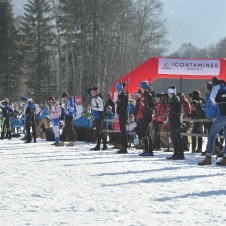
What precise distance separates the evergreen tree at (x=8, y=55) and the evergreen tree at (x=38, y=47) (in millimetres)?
1136

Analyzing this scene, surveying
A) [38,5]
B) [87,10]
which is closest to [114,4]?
[87,10]

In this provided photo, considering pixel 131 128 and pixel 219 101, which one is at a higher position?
pixel 219 101

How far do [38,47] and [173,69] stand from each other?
32.9m

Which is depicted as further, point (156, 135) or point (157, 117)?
point (156, 135)

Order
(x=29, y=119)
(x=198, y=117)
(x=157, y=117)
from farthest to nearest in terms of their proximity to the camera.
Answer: (x=29, y=119), (x=157, y=117), (x=198, y=117)

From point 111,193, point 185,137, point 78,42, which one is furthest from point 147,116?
point 78,42

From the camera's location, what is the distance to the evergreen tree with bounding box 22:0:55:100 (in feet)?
158

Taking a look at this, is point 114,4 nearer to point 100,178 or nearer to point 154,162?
point 154,162

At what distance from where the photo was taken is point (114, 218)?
4723 mm

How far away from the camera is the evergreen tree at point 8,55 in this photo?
48281 millimetres

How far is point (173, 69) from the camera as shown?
17812 millimetres

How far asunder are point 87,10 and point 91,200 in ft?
Answer: 109

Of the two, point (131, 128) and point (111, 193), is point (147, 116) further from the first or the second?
point (111, 193)

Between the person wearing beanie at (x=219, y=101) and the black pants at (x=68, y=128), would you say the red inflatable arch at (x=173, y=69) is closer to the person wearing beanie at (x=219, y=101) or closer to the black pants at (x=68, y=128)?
the black pants at (x=68, y=128)
